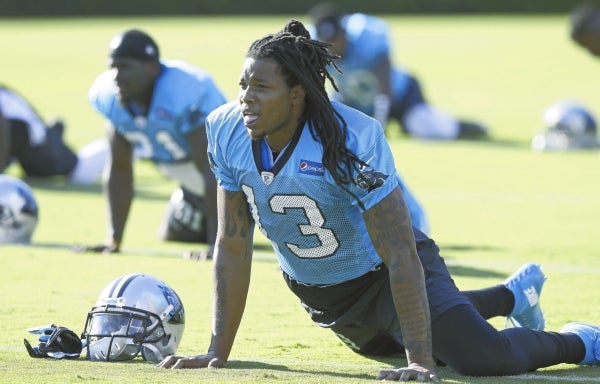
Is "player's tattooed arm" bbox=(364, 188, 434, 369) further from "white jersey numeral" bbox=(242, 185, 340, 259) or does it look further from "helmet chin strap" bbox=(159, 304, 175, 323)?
"helmet chin strap" bbox=(159, 304, 175, 323)

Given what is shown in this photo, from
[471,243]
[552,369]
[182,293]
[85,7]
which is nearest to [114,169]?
[182,293]

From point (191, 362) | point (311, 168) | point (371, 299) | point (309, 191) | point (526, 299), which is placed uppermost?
point (311, 168)

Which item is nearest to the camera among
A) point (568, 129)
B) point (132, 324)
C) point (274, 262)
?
point (132, 324)

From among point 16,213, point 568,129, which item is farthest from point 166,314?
point 568,129

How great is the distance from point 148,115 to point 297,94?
4.00 metres

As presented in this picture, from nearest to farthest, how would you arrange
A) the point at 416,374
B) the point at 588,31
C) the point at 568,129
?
the point at 416,374, the point at 588,31, the point at 568,129

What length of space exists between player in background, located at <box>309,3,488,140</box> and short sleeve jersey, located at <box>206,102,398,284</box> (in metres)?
9.68

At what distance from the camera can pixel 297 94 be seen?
5750mm

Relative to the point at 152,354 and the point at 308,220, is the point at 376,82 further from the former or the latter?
the point at 308,220

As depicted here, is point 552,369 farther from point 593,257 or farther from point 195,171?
point 195,171

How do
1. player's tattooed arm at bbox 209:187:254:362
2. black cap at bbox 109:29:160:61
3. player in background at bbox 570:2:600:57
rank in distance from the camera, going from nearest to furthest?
1. player's tattooed arm at bbox 209:187:254:362
2. black cap at bbox 109:29:160:61
3. player in background at bbox 570:2:600:57

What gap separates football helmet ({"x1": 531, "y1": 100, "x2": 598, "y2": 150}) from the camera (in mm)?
17516

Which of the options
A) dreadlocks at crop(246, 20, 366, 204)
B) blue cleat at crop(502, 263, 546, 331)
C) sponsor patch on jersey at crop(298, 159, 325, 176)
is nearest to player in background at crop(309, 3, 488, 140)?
blue cleat at crop(502, 263, 546, 331)

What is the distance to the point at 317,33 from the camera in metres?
→ 15.5
